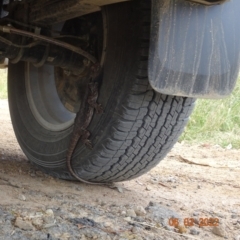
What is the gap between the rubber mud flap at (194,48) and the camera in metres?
1.48

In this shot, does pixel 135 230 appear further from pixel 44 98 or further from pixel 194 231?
pixel 44 98

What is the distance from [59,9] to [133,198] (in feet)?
2.90

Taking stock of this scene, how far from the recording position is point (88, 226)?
159 centimetres

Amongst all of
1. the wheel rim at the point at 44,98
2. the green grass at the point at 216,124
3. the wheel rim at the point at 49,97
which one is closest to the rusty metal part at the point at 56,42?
the wheel rim at the point at 49,97

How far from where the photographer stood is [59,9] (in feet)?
5.83

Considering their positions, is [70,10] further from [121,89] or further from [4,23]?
[4,23]

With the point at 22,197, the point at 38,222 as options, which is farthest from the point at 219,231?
the point at 22,197

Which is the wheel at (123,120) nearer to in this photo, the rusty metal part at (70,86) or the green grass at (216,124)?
the rusty metal part at (70,86)

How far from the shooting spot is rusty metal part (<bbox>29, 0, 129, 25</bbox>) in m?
1.65

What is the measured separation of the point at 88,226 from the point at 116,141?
0.39 m

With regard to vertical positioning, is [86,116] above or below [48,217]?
above

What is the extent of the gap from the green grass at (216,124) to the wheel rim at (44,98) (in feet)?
7.21

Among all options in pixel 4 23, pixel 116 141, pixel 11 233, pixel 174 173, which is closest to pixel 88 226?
pixel 11 233

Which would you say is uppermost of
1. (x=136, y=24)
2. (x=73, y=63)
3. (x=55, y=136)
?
(x=136, y=24)
